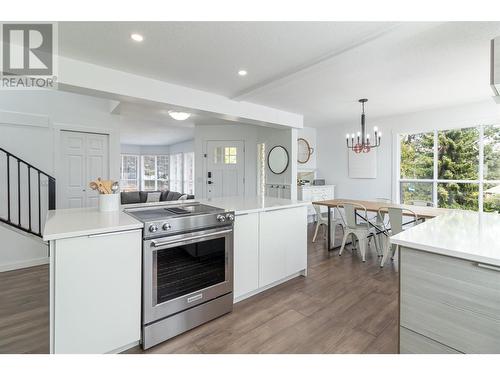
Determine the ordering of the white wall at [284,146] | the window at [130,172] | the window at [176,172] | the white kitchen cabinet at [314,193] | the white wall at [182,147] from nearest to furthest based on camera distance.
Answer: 1. the white wall at [284,146]
2. the white kitchen cabinet at [314,193]
3. the white wall at [182,147]
4. the window at [176,172]
5. the window at [130,172]

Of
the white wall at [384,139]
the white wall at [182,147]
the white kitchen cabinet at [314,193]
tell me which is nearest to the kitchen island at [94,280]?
the white kitchen cabinet at [314,193]

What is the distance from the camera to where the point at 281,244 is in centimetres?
269

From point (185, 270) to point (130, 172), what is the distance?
9.27m

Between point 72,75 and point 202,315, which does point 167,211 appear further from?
point 72,75

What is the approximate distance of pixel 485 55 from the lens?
7.68 ft

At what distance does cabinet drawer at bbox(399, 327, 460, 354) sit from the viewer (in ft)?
3.97

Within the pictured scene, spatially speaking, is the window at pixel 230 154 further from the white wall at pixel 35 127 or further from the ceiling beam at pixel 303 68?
the white wall at pixel 35 127

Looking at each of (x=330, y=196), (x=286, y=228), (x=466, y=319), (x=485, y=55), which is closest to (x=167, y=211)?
(x=286, y=228)

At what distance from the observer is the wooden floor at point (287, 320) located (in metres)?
1.76

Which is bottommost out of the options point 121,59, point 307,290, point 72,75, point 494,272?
point 307,290

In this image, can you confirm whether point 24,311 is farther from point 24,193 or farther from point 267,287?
point 267,287

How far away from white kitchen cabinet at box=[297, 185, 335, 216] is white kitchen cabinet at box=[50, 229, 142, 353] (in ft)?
14.0

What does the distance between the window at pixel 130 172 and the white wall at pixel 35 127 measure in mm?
6557

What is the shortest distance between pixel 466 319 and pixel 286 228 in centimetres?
171
